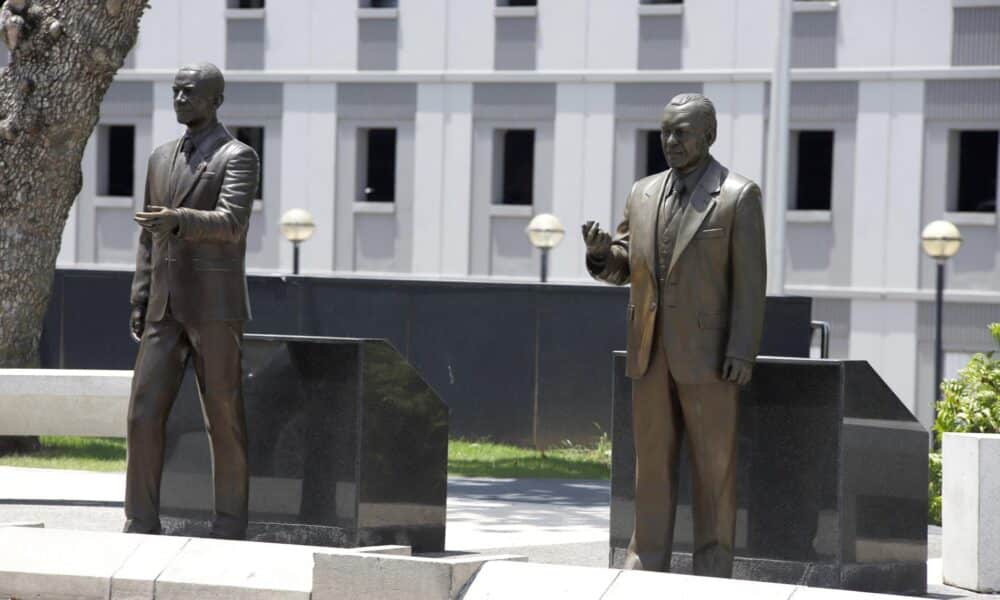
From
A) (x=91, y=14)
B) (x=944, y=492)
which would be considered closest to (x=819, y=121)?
(x=91, y=14)

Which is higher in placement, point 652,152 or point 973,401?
point 652,152

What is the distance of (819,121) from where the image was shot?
117ft

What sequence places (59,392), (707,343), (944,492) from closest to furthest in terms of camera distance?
A: (707,343)
(944,492)
(59,392)

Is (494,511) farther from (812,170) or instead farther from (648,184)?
(812,170)

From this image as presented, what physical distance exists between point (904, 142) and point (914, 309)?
2.82 metres

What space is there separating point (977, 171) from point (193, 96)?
87.0ft

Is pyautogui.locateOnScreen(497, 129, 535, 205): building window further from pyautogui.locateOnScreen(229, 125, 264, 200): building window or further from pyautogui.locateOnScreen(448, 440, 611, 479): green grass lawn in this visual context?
pyautogui.locateOnScreen(448, 440, 611, 479): green grass lawn

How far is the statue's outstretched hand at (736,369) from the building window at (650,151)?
28386mm

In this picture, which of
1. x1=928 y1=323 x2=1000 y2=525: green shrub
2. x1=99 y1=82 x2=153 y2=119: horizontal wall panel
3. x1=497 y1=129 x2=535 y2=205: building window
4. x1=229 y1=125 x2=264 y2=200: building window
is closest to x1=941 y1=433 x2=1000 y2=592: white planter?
x1=928 y1=323 x2=1000 y2=525: green shrub

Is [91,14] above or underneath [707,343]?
above

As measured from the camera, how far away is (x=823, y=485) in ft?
30.9

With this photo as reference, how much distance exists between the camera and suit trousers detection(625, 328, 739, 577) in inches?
343

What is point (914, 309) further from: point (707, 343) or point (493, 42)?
point (707, 343)

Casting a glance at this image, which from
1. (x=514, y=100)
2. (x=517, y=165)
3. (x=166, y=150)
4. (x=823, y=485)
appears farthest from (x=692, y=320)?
(x=517, y=165)
